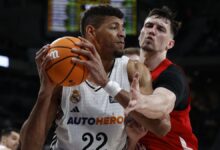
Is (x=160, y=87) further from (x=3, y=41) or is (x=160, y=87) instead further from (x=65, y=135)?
(x=3, y=41)

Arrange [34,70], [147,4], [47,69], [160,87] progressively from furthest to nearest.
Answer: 1. [34,70]
2. [147,4]
3. [160,87]
4. [47,69]

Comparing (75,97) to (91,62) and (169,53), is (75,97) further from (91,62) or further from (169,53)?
(169,53)

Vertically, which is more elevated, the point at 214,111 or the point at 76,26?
the point at 76,26

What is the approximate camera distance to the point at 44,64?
3250 millimetres

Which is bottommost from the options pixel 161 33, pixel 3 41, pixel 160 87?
pixel 3 41

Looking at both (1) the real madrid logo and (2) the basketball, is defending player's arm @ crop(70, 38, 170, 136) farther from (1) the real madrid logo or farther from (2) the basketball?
(1) the real madrid logo

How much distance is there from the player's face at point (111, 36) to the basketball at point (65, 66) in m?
0.40

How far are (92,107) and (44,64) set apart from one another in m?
0.61

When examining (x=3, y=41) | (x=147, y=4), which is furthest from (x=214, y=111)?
(x=3, y=41)

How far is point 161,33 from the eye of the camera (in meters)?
4.21

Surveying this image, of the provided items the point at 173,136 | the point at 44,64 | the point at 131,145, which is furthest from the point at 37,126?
the point at 173,136

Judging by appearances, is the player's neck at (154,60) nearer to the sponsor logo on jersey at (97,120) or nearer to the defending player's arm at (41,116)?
the sponsor logo on jersey at (97,120)

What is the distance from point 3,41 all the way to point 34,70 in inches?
49.3

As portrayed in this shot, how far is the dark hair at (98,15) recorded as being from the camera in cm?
369
